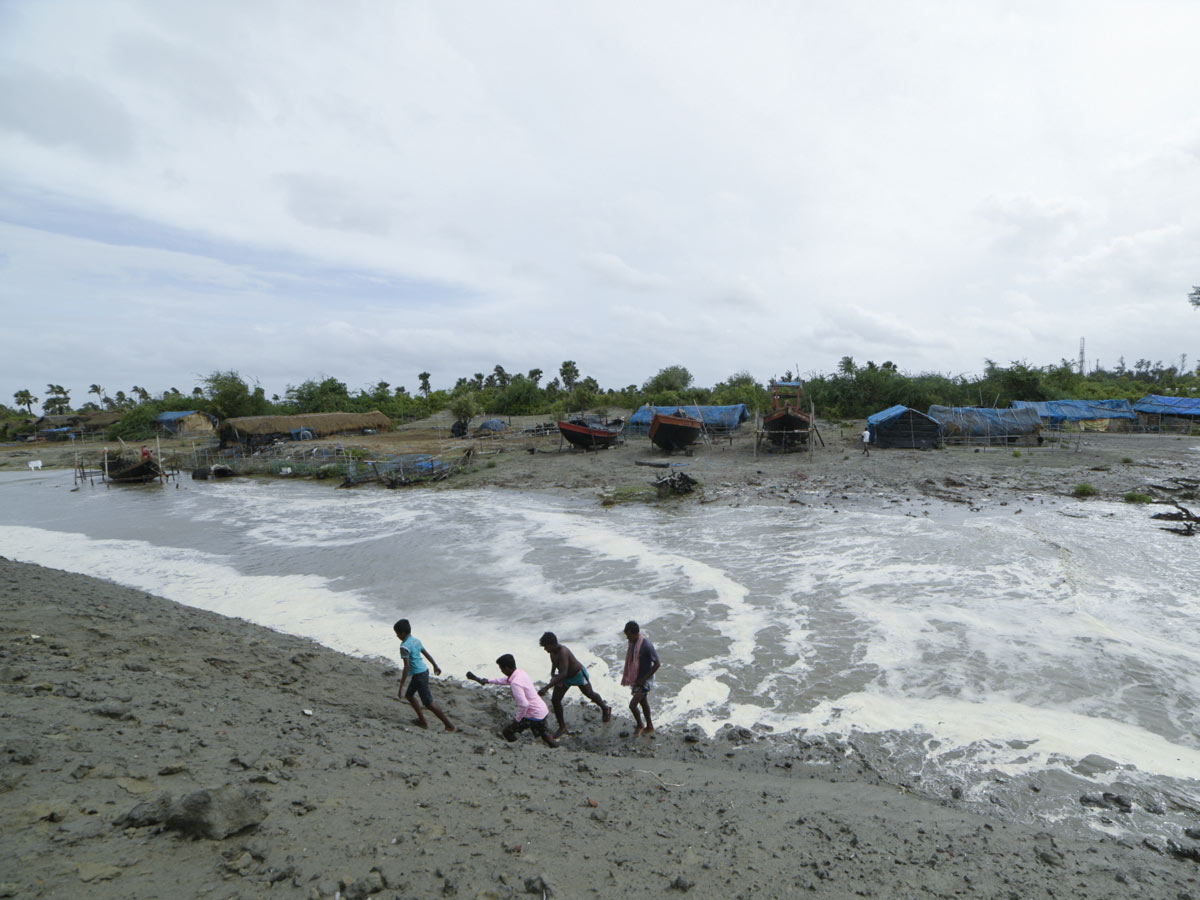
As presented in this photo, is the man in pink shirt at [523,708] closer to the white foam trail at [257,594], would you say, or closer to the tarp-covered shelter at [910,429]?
the white foam trail at [257,594]

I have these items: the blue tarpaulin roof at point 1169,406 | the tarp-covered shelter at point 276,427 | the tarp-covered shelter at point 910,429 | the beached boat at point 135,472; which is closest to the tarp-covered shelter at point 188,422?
the tarp-covered shelter at point 276,427

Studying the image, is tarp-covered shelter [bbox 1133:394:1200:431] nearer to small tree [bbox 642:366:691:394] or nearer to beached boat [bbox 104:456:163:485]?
small tree [bbox 642:366:691:394]

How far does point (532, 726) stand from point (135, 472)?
34355 millimetres

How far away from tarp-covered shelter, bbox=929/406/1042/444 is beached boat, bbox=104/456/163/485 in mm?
39202

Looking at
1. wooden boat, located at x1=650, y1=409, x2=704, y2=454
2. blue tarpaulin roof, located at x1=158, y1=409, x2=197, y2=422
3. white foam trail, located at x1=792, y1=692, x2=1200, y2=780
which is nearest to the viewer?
white foam trail, located at x1=792, y1=692, x2=1200, y2=780

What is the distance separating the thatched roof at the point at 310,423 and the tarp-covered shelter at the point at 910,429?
37.6m

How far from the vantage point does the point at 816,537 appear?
14828 mm

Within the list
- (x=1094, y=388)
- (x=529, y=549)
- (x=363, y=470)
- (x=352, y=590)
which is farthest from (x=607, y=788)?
(x=1094, y=388)

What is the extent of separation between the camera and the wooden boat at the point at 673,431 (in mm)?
30141

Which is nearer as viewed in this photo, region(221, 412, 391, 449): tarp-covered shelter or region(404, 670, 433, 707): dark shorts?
region(404, 670, 433, 707): dark shorts

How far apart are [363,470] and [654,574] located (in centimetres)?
2028

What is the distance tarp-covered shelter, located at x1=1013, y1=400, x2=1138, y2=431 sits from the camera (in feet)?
115

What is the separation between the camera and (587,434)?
106 ft

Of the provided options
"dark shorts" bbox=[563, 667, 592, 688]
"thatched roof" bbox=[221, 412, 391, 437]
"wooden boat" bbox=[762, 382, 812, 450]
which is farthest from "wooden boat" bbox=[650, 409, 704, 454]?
"thatched roof" bbox=[221, 412, 391, 437]
